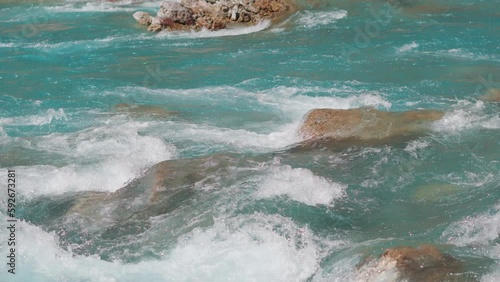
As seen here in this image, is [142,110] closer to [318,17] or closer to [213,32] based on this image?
[213,32]

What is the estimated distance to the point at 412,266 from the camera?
906cm

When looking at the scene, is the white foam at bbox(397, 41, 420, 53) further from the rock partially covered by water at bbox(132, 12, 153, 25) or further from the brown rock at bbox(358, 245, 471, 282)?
the brown rock at bbox(358, 245, 471, 282)

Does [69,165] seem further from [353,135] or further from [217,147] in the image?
[353,135]

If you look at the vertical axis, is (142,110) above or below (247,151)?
below

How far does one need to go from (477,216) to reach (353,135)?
339 cm

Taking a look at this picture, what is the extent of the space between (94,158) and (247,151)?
298 centimetres

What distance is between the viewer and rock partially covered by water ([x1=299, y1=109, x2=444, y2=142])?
550 inches

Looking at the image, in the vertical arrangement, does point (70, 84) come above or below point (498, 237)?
below

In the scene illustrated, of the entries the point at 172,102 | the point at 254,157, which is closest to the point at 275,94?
the point at 172,102

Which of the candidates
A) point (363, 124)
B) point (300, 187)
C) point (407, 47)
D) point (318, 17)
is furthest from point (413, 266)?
point (318, 17)

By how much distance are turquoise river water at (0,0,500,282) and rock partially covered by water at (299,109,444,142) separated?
0.35m

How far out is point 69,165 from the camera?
1377 centimetres

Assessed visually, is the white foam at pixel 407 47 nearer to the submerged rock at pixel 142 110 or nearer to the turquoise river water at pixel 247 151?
the turquoise river water at pixel 247 151

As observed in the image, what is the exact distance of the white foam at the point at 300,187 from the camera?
39.0ft
